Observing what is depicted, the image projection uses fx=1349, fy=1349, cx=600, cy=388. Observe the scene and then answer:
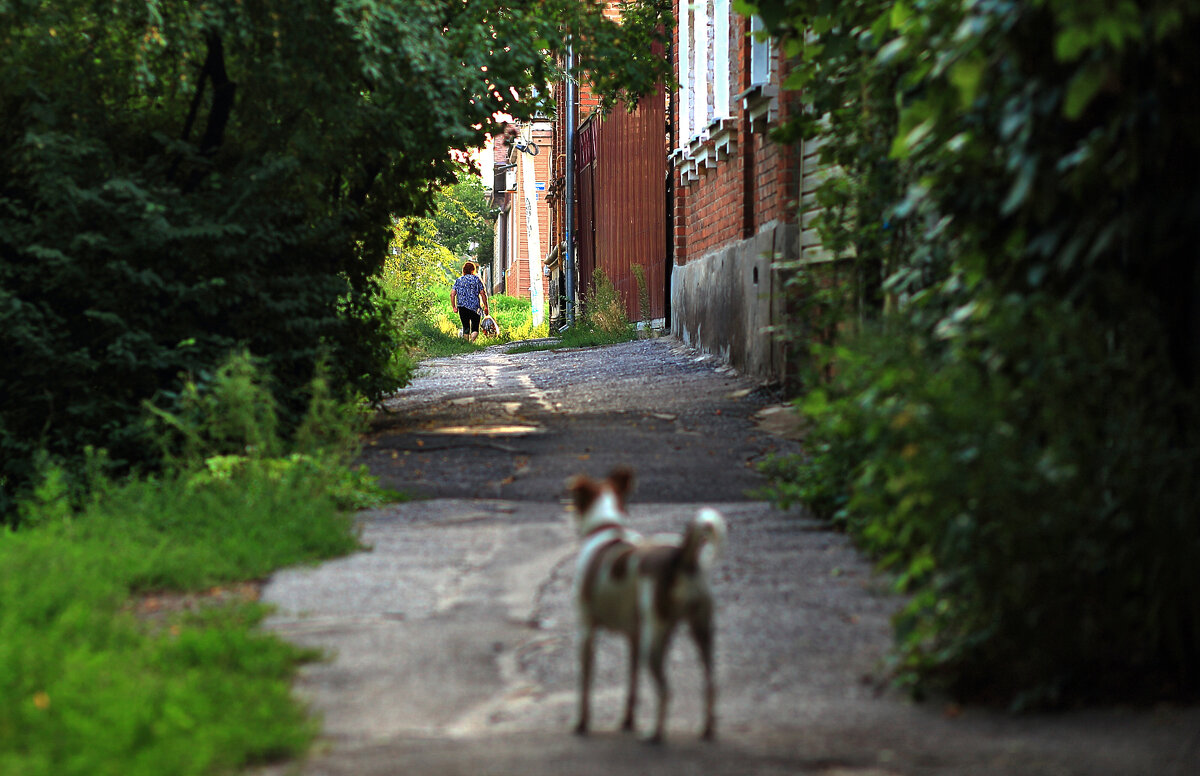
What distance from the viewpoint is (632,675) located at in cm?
338

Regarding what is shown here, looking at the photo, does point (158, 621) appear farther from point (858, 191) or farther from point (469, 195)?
point (469, 195)

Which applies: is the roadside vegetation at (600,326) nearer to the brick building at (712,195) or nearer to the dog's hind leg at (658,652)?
the brick building at (712,195)

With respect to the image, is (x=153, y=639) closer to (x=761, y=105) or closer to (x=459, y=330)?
(x=761, y=105)

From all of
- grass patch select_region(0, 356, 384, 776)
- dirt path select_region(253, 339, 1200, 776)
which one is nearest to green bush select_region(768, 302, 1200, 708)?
dirt path select_region(253, 339, 1200, 776)

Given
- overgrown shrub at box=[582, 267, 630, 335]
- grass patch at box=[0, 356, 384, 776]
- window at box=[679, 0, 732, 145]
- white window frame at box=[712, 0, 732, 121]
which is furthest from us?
overgrown shrub at box=[582, 267, 630, 335]

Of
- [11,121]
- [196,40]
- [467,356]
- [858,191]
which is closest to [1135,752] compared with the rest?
[858,191]

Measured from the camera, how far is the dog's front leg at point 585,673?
135 inches

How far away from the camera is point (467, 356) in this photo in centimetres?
2111

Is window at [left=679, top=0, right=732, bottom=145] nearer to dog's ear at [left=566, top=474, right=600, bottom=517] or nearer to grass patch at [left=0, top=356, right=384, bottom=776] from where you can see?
grass patch at [left=0, top=356, right=384, bottom=776]

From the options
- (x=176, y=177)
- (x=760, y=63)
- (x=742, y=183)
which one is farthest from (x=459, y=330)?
(x=176, y=177)

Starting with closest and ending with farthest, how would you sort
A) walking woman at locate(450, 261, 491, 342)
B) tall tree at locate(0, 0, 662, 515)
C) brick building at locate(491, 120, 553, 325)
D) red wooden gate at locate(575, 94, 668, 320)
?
tall tree at locate(0, 0, 662, 515), red wooden gate at locate(575, 94, 668, 320), walking woman at locate(450, 261, 491, 342), brick building at locate(491, 120, 553, 325)

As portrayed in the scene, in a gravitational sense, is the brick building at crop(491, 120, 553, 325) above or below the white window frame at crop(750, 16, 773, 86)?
above

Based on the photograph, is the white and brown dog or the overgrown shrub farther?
the overgrown shrub

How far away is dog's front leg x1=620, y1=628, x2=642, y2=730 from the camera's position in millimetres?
3355
